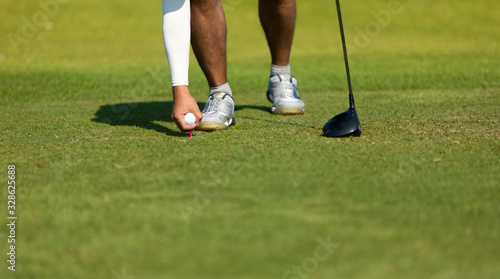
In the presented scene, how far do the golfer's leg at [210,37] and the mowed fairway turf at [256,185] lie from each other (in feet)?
0.95

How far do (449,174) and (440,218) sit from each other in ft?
1.31

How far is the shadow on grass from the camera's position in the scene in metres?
2.74

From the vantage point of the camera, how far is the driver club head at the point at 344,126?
2.29 metres

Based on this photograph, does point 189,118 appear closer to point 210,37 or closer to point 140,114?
point 210,37

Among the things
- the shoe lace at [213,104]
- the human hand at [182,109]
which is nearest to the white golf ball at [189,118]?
the human hand at [182,109]

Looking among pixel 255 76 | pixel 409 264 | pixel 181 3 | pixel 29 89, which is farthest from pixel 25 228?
pixel 255 76

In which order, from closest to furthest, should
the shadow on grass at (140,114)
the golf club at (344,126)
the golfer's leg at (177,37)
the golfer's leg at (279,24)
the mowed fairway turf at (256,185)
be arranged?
the mowed fairway turf at (256,185) → the golf club at (344,126) → the golfer's leg at (177,37) → the shadow on grass at (140,114) → the golfer's leg at (279,24)

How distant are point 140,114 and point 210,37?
72 cm

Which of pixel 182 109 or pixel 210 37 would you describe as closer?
pixel 182 109

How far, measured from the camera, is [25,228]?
4.43ft

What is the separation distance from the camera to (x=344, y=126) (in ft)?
7.62

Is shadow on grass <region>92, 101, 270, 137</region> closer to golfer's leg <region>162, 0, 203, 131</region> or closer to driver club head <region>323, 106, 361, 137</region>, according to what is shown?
golfer's leg <region>162, 0, 203, 131</region>

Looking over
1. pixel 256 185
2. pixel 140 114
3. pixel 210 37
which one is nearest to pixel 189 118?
pixel 210 37

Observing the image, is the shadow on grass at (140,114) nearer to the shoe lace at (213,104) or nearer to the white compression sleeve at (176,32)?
the shoe lace at (213,104)
